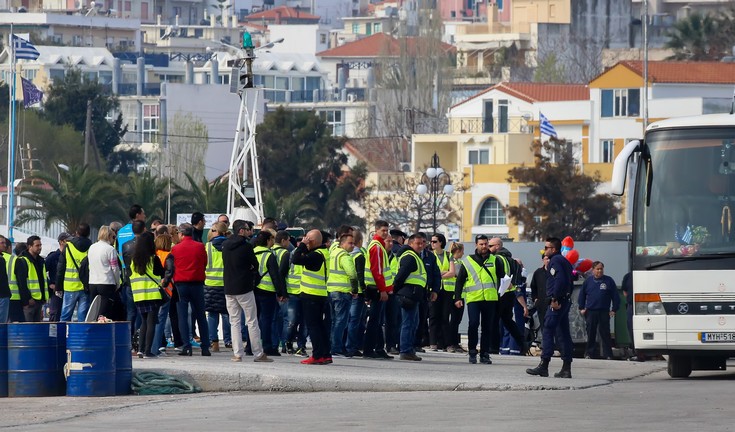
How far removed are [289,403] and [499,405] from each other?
6.86ft

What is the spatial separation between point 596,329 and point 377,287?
244 inches

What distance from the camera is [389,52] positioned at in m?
124

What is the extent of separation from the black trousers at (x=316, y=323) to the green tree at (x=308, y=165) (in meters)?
64.9

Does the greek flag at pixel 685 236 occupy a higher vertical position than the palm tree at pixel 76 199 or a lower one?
lower

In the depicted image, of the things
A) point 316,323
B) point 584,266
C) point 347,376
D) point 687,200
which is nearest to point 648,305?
point 687,200

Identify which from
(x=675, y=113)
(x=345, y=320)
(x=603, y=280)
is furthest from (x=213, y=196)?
(x=345, y=320)

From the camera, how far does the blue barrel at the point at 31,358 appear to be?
19.4 m

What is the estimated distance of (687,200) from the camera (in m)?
20.7

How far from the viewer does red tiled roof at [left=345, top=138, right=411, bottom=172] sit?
367ft

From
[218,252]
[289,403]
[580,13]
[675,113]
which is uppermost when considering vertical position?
[580,13]

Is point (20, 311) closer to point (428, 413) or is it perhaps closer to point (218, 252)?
point (218, 252)

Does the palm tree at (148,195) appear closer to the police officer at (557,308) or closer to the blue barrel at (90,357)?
the police officer at (557,308)

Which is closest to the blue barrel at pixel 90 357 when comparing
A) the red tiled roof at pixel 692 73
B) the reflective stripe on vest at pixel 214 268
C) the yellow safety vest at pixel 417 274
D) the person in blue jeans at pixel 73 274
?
the person in blue jeans at pixel 73 274

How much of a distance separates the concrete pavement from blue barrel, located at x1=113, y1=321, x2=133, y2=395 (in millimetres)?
381
